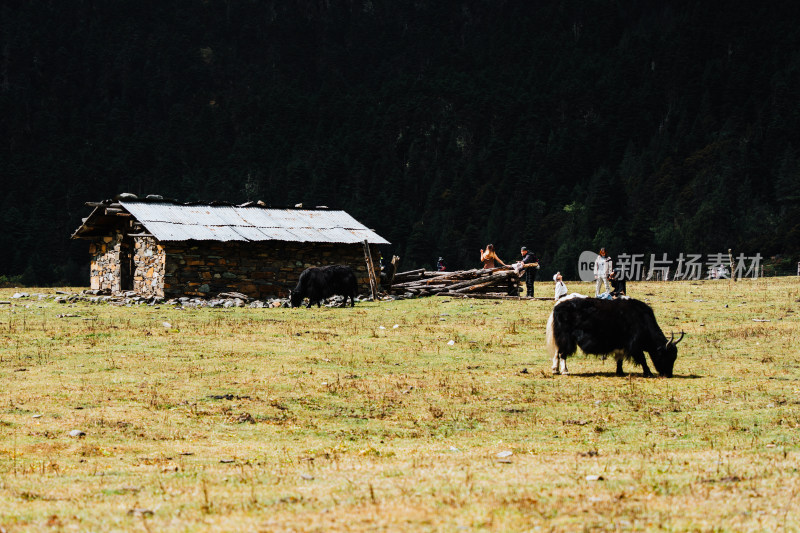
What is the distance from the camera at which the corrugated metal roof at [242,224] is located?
32031mm

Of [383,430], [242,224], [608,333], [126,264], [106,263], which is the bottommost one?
[383,430]

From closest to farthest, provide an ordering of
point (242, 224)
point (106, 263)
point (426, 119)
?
1. point (242, 224)
2. point (106, 263)
3. point (426, 119)

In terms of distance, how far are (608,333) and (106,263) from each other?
1091 inches

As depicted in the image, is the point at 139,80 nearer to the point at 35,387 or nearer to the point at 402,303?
the point at 402,303

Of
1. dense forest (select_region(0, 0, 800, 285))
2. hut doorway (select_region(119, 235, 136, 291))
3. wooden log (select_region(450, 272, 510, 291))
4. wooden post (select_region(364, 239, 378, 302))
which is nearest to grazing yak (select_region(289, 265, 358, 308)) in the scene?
wooden post (select_region(364, 239, 378, 302))

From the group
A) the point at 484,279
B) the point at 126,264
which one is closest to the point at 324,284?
the point at 484,279

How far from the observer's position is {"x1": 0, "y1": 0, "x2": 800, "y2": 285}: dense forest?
282 ft

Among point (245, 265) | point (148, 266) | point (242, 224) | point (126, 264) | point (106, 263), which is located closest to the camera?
point (148, 266)

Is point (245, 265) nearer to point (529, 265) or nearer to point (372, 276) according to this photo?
point (372, 276)

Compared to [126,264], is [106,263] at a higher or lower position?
lower

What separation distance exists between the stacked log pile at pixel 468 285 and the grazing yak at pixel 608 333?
16.8 m

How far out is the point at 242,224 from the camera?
113 ft

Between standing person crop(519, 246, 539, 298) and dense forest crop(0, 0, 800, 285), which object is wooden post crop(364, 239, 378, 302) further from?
dense forest crop(0, 0, 800, 285)

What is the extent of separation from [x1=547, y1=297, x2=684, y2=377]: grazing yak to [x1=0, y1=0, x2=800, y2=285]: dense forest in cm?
5775
